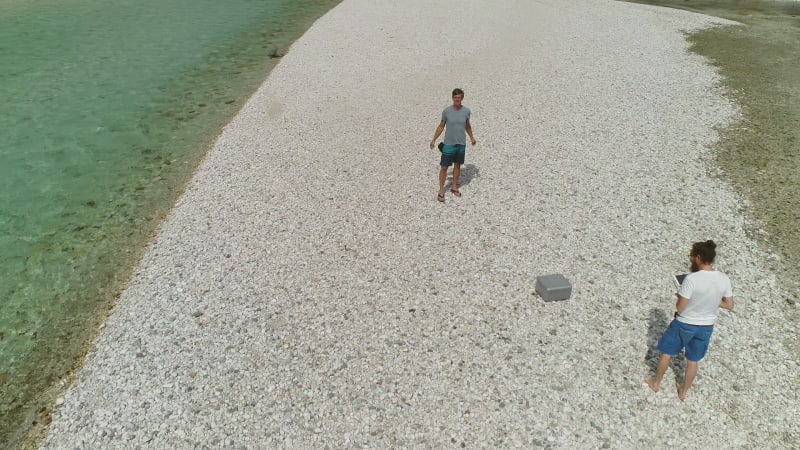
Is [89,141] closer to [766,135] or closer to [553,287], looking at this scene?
[553,287]

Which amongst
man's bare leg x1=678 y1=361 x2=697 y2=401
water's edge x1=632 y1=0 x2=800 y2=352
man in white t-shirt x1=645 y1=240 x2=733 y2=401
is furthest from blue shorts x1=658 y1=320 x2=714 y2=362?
water's edge x1=632 y1=0 x2=800 y2=352

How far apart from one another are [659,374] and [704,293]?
1.81 meters

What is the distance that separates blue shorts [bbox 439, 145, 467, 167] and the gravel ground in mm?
1192

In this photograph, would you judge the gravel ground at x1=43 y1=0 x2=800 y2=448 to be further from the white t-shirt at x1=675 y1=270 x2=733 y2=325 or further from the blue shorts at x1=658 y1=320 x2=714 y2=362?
the white t-shirt at x1=675 y1=270 x2=733 y2=325

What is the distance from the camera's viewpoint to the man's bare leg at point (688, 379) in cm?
709

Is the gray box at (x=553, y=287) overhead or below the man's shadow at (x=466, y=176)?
below

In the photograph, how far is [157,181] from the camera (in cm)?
1420

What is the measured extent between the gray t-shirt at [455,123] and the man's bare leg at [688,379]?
22.4 ft

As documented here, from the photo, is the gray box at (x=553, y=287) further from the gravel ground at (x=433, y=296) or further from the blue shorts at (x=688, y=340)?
the blue shorts at (x=688, y=340)

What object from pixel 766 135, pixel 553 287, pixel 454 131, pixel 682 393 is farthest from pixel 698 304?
pixel 766 135

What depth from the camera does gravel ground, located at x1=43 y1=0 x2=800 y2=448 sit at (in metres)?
7.31

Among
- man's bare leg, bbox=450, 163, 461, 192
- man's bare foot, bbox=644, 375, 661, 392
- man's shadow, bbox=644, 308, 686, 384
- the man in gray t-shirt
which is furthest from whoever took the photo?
man's bare leg, bbox=450, 163, 461, 192

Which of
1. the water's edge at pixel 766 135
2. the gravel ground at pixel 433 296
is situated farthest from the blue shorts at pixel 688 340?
the water's edge at pixel 766 135

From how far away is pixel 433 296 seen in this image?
9602 mm
